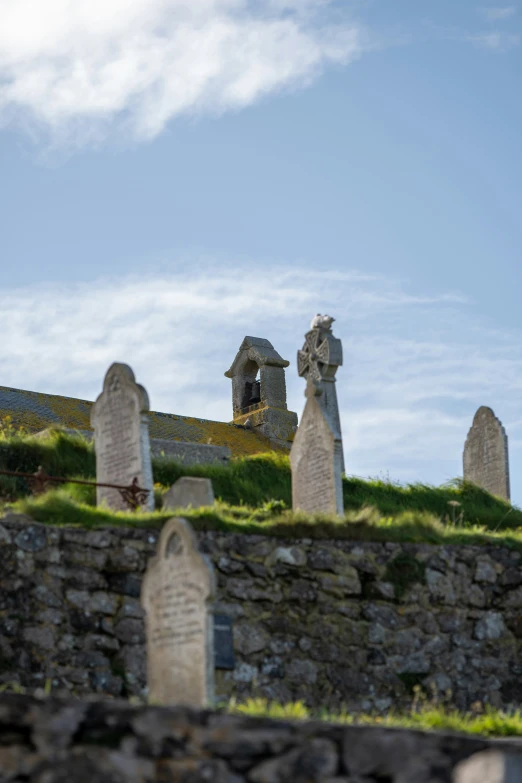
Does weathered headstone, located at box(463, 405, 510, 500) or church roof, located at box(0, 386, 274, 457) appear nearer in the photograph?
weathered headstone, located at box(463, 405, 510, 500)

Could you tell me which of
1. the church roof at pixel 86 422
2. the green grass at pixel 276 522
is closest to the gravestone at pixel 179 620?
the green grass at pixel 276 522

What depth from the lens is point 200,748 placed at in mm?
8289

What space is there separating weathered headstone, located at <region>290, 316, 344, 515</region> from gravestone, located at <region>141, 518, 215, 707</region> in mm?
6392

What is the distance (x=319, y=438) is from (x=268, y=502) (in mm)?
1556

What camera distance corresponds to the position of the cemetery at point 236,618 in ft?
27.2

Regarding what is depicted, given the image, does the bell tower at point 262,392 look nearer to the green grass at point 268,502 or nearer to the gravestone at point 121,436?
the green grass at point 268,502

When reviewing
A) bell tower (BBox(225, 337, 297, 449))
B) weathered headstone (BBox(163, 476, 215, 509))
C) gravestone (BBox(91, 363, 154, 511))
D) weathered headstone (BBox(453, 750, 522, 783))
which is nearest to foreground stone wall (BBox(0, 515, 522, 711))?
weathered headstone (BBox(163, 476, 215, 509))

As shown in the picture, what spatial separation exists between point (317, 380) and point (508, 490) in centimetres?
564

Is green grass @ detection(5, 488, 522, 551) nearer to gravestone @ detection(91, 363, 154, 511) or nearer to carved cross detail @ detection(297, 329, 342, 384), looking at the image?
gravestone @ detection(91, 363, 154, 511)

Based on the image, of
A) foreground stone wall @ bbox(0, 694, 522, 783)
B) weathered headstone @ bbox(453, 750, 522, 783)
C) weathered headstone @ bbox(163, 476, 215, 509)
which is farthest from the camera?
weathered headstone @ bbox(163, 476, 215, 509)

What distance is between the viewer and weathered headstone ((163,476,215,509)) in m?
17.2

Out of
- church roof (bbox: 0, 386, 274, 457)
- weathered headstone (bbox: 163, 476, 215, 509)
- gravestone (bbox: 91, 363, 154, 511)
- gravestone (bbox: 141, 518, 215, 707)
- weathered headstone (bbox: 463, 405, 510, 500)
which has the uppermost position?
church roof (bbox: 0, 386, 274, 457)

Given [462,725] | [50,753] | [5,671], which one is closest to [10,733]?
[50,753]

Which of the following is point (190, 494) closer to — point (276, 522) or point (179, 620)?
point (276, 522)
